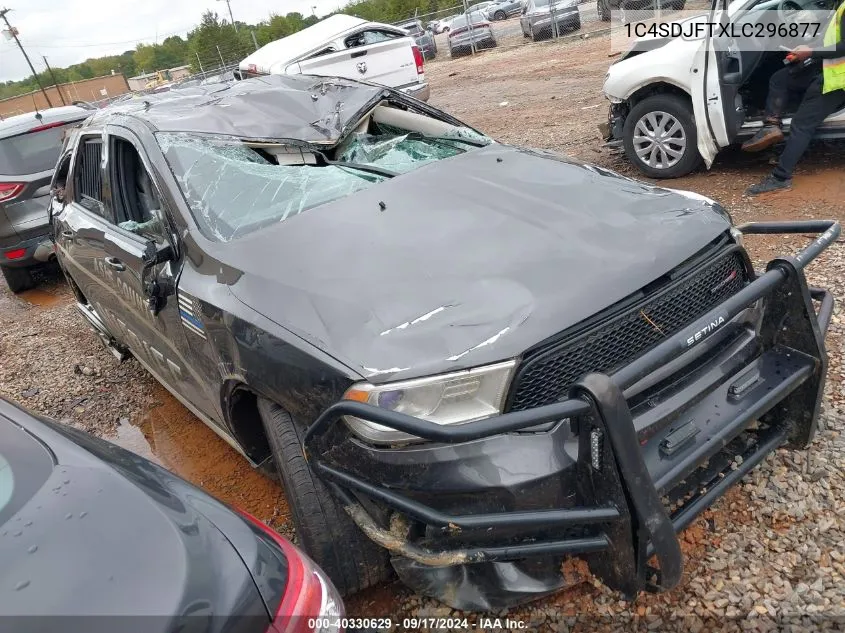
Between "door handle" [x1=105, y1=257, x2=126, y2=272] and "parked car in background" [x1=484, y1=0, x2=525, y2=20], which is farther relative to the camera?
"parked car in background" [x1=484, y1=0, x2=525, y2=20]

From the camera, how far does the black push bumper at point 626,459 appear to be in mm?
1663

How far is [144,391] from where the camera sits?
4438mm

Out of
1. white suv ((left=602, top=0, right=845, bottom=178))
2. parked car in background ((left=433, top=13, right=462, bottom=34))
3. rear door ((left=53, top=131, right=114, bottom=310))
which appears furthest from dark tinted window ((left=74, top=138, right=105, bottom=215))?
parked car in background ((left=433, top=13, right=462, bottom=34))

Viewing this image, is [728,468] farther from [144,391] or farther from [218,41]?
[218,41]

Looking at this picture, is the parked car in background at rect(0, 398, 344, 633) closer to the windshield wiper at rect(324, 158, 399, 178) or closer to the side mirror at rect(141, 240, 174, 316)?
the side mirror at rect(141, 240, 174, 316)

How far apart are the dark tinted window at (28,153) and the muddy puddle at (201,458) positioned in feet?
11.8

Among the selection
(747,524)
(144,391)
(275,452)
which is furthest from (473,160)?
(144,391)

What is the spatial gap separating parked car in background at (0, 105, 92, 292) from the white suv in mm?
5695

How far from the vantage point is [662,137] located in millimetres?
5801

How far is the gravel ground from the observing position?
2.05 m

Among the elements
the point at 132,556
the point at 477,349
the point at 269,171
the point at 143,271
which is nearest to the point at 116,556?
the point at 132,556

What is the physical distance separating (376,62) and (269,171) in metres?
8.51

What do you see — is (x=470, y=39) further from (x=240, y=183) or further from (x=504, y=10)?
(x=240, y=183)

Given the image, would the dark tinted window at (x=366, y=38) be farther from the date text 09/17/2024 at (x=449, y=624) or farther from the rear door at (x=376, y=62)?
the date text 09/17/2024 at (x=449, y=624)
